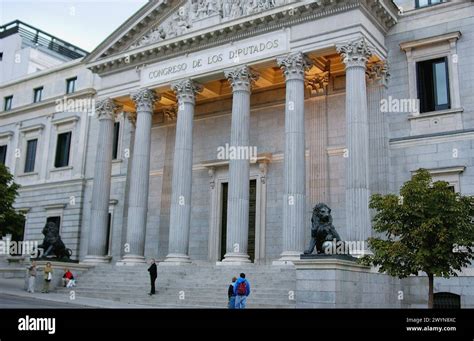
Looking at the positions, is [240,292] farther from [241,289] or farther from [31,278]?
[31,278]

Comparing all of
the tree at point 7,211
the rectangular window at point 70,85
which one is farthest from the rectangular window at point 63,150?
the tree at point 7,211

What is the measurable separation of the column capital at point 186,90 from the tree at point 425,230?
14451 mm

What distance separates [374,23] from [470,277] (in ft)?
41.2

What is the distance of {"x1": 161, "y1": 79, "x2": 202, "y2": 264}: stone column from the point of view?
29.0 metres

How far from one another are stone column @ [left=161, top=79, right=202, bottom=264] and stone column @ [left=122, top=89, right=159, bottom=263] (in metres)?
2.23

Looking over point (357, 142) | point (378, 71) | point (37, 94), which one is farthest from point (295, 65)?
point (37, 94)

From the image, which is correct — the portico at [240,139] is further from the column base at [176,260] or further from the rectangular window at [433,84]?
the rectangular window at [433,84]

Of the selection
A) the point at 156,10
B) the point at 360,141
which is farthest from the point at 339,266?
the point at 156,10

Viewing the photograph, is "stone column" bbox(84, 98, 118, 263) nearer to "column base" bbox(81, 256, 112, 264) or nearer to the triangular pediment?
"column base" bbox(81, 256, 112, 264)

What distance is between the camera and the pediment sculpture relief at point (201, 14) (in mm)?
29438

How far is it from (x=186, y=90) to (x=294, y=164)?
8369 mm

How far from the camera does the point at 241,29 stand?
96.3 ft

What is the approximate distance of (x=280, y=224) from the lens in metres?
31.0
